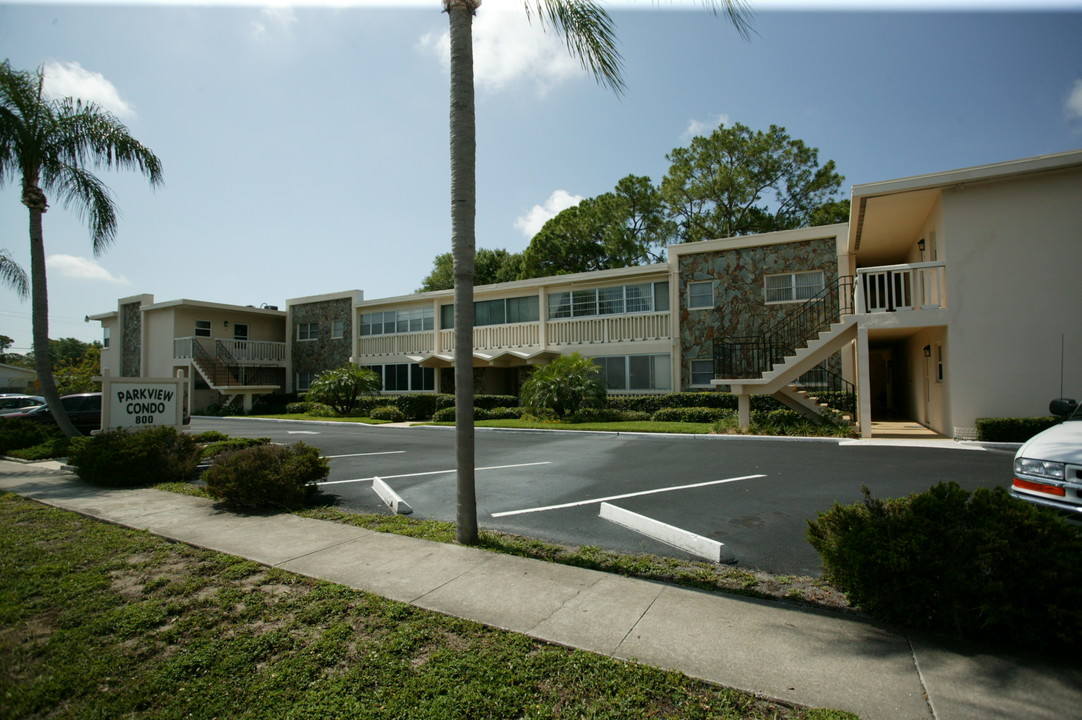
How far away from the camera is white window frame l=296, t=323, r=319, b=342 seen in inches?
1348

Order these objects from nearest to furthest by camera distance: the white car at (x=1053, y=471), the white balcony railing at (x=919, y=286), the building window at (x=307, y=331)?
the white car at (x=1053, y=471) < the white balcony railing at (x=919, y=286) < the building window at (x=307, y=331)

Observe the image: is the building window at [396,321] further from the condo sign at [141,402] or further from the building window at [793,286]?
the condo sign at [141,402]

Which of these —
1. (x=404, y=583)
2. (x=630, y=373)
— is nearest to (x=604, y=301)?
(x=630, y=373)

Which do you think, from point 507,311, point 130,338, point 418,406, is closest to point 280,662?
point 418,406

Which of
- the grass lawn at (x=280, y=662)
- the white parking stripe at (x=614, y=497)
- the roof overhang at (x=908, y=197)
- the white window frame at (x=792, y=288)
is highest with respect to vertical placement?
the roof overhang at (x=908, y=197)

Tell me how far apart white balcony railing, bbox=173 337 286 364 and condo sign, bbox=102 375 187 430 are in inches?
907

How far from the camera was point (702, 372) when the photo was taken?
21.5 meters

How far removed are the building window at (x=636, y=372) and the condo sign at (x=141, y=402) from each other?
50.2 ft

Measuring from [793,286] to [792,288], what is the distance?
75 mm

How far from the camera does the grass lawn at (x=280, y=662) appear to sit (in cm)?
312

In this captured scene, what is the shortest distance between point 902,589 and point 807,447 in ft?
30.4

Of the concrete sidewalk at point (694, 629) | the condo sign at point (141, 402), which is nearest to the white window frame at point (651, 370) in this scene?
the condo sign at point (141, 402)

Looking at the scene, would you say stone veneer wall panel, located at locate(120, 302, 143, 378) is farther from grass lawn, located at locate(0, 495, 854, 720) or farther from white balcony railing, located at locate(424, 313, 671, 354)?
grass lawn, located at locate(0, 495, 854, 720)

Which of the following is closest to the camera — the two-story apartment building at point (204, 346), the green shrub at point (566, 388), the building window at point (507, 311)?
the green shrub at point (566, 388)
